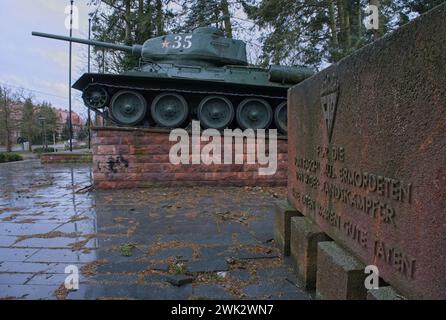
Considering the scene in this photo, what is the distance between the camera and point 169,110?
10188mm

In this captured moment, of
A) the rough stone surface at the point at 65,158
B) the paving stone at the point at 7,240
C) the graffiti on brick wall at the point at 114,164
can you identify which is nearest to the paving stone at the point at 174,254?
the paving stone at the point at 7,240

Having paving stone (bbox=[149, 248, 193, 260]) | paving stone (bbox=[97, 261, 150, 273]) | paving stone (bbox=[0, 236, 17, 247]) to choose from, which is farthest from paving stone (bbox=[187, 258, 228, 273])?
paving stone (bbox=[0, 236, 17, 247])

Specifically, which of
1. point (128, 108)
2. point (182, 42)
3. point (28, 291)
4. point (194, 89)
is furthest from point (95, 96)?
point (28, 291)

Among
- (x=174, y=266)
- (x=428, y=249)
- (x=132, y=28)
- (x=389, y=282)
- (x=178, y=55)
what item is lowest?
(x=174, y=266)

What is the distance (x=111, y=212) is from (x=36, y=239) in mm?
1537

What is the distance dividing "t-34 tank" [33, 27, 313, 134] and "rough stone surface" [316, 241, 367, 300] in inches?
308

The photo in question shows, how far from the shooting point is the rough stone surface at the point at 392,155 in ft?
4.81

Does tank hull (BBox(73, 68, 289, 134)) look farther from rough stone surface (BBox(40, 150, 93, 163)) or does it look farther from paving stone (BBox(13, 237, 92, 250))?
paving stone (BBox(13, 237, 92, 250))

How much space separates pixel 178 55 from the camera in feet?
35.5

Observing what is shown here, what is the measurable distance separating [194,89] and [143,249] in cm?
696

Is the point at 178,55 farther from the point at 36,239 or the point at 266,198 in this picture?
the point at 36,239

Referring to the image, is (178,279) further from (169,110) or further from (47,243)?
(169,110)

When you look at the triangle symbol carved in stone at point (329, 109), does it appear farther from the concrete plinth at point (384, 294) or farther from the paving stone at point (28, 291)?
the paving stone at point (28, 291)
